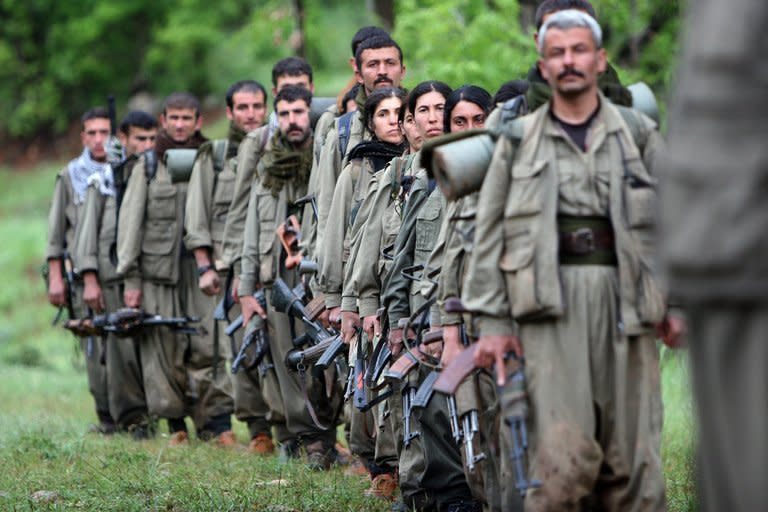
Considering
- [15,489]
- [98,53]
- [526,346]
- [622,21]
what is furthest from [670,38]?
[98,53]

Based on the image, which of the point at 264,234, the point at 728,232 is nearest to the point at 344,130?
the point at 264,234

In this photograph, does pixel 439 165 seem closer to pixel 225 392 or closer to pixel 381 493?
pixel 381 493

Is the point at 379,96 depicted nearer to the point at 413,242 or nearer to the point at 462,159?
the point at 413,242

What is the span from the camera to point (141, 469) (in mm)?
11367

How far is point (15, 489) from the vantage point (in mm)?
10383

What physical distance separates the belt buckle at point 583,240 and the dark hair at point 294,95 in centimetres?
582

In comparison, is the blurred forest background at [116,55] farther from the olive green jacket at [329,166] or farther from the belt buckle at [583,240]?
the belt buckle at [583,240]

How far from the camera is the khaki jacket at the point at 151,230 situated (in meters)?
14.8

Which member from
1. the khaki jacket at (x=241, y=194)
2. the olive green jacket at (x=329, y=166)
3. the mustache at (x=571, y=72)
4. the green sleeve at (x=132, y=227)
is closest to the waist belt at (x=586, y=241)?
the mustache at (x=571, y=72)

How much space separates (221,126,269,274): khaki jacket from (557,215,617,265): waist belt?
21.2ft

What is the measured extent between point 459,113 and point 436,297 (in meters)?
1.13

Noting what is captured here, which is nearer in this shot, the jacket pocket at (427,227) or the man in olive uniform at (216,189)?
the jacket pocket at (427,227)

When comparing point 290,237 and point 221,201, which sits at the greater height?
point 221,201

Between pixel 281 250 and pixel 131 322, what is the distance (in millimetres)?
2304
